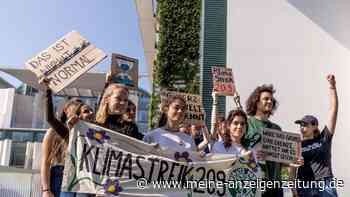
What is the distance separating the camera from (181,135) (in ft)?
12.2

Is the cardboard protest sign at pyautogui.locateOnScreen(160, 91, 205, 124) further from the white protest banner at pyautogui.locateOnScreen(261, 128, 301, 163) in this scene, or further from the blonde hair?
the blonde hair

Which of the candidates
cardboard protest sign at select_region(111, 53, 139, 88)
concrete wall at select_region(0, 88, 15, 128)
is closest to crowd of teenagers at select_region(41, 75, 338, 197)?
cardboard protest sign at select_region(111, 53, 139, 88)

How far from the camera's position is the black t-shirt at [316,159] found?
14.1 ft

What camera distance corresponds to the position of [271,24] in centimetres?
805

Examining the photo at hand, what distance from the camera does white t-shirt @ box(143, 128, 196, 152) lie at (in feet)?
11.9

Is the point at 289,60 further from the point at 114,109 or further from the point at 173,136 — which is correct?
the point at 114,109

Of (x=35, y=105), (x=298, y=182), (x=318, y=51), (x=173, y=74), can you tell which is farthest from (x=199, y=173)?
(x=35, y=105)

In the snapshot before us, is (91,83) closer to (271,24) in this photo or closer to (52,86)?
(271,24)

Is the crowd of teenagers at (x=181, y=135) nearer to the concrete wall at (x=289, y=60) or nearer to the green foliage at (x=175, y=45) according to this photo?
the concrete wall at (x=289, y=60)

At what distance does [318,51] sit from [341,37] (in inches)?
21.3

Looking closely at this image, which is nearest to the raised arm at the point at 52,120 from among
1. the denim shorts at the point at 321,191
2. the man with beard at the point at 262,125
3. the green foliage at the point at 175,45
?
the man with beard at the point at 262,125

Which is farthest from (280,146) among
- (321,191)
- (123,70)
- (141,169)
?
(123,70)

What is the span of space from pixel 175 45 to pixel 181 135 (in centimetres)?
650

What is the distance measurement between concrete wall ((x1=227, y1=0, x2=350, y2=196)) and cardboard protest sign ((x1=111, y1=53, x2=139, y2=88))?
325 centimetres
